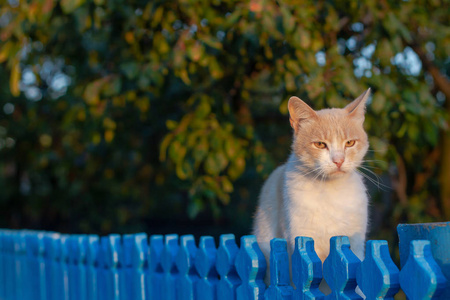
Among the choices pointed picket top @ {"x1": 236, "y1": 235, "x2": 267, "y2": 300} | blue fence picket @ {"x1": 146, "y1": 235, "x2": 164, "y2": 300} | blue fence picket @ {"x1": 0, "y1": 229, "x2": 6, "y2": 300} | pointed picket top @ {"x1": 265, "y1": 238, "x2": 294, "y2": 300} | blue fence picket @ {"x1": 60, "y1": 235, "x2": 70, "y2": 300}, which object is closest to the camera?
pointed picket top @ {"x1": 265, "y1": 238, "x2": 294, "y2": 300}

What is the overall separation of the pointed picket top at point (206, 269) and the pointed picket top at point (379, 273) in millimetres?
840

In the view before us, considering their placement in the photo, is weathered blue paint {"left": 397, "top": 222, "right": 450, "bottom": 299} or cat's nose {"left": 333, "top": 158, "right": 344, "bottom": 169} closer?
weathered blue paint {"left": 397, "top": 222, "right": 450, "bottom": 299}

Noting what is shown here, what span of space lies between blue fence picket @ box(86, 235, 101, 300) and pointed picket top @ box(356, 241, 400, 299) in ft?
6.47

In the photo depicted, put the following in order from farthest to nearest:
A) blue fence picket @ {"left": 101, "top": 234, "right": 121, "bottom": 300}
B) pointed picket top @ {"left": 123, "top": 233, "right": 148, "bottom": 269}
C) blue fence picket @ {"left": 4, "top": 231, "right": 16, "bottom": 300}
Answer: blue fence picket @ {"left": 4, "top": 231, "right": 16, "bottom": 300} < blue fence picket @ {"left": 101, "top": 234, "right": 121, "bottom": 300} < pointed picket top @ {"left": 123, "top": 233, "right": 148, "bottom": 269}

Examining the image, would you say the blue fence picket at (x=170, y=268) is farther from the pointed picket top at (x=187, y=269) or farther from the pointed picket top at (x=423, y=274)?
the pointed picket top at (x=423, y=274)

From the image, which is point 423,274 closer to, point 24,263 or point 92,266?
point 92,266

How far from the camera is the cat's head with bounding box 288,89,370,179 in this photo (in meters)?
2.46

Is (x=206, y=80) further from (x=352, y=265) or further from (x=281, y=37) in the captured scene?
(x=352, y=265)

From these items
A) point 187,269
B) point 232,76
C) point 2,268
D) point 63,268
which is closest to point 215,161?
point 232,76

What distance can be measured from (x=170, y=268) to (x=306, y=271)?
0.94m

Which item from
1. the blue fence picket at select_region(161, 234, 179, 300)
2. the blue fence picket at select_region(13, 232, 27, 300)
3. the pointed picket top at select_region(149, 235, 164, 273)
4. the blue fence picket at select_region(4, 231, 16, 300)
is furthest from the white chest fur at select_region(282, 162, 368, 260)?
the blue fence picket at select_region(4, 231, 16, 300)

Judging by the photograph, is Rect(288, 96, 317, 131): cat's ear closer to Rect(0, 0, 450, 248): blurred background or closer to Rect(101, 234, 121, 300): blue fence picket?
Rect(0, 0, 450, 248): blurred background

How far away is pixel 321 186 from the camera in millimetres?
2420

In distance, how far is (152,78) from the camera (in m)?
3.66
